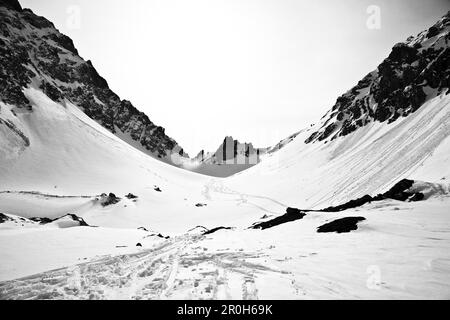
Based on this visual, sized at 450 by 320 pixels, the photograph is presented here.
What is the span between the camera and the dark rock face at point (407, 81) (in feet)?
207

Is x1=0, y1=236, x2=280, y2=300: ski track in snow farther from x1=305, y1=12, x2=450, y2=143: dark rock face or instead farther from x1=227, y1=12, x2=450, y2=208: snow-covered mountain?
x1=305, y1=12, x2=450, y2=143: dark rock face

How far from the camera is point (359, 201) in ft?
76.4

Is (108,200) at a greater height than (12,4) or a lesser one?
lesser

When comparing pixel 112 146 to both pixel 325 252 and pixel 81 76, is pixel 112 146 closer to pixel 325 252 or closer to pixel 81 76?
pixel 325 252

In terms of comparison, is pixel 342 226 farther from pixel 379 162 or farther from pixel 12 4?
pixel 12 4

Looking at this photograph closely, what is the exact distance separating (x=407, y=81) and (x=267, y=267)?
84.9 meters

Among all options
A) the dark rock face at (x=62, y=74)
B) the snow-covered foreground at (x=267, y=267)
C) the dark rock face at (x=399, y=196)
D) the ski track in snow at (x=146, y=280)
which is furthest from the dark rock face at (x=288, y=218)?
the dark rock face at (x=62, y=74)

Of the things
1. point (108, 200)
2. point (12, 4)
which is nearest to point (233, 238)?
point (108, 200)

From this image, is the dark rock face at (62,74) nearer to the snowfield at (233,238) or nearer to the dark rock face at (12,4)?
the dark rock face at (12,4)

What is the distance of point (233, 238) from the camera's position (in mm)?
18188

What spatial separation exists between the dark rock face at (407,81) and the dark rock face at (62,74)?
334ft

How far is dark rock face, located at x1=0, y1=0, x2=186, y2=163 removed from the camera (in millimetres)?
90125
